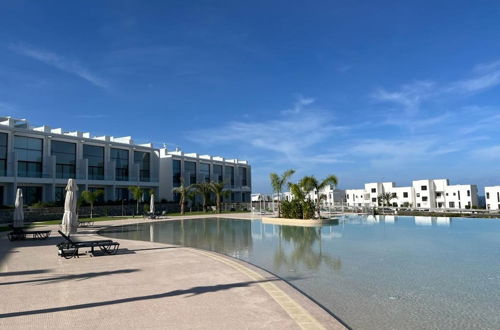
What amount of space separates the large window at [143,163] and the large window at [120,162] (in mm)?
1812

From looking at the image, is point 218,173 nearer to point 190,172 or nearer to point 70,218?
point 190,172

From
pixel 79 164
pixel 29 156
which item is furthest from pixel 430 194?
pixel 29 156

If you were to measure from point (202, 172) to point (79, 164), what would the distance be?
76.7 feet

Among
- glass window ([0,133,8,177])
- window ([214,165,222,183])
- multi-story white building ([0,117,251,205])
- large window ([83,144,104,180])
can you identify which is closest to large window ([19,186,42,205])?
multi-story white building ([0,117,251,205])

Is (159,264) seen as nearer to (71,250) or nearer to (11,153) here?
(71,250)

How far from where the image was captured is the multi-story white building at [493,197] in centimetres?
5884

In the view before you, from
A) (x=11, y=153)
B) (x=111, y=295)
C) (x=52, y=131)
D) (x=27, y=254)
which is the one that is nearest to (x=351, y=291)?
(x=111, y=295)

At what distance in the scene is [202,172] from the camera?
198 ft

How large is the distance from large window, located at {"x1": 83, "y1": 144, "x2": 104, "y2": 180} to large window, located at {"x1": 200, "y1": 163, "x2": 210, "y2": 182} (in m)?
19.2

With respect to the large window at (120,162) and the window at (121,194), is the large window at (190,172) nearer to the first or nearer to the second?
the large window at (120,162)

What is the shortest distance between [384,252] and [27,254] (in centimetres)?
1221

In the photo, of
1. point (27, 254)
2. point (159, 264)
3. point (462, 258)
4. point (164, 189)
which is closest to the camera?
point (159, 264)

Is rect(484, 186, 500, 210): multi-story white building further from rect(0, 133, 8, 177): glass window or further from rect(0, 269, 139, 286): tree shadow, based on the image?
rect(0, 133, 8, 177): glass window

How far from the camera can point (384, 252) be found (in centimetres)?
1216
